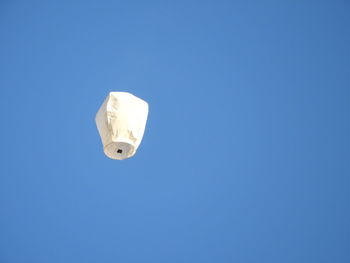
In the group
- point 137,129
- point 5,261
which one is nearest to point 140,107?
point 137,129

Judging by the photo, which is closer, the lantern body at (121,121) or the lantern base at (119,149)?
the lantern body at (121,121)

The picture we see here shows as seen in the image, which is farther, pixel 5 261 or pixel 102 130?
pixel 5 261

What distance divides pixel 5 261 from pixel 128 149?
356 inches

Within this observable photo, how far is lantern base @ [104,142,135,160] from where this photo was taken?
677 cm

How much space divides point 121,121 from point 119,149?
0.57 metres

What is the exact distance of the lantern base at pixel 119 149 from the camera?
677cm

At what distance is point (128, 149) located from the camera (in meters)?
6.95

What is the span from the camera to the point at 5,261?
13.7 metres

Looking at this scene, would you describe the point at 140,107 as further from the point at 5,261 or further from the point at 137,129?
the point at 5,261

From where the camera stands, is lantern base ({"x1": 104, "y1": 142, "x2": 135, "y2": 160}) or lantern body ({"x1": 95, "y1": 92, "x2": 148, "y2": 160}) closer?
lantern body ({"x1": 95, "y1": 92, "x2": 148, "y2": 160})

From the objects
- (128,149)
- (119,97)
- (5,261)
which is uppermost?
(5,261)

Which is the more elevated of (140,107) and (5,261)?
(5,261)

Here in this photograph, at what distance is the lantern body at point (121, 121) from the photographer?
6555 millimetres

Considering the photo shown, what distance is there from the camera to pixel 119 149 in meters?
6.90
